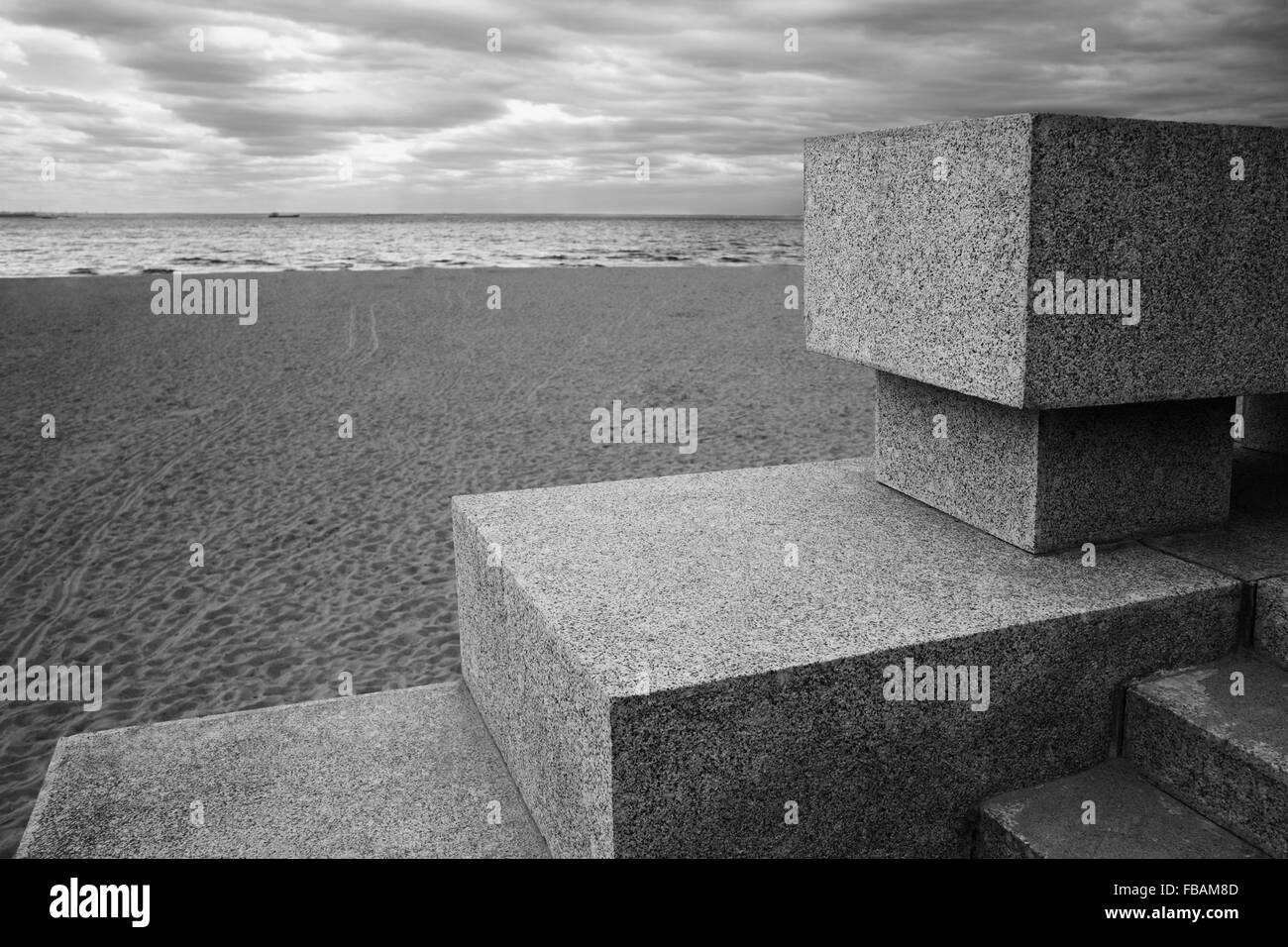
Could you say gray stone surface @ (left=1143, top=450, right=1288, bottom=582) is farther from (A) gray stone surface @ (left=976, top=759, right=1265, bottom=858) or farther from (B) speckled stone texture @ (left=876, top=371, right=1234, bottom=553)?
(A) gray stone surface @ (left=976, top=759, right=1265, bottom=858)

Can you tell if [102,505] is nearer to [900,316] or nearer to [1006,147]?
[900,316]

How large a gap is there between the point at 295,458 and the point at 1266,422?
8488 millimetres

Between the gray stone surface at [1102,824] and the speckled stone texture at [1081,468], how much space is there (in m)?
0.85

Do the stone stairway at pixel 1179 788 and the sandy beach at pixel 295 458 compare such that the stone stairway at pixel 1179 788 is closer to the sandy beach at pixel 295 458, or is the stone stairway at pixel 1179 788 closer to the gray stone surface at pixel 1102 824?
the gray stone surface at pixel 1102 824

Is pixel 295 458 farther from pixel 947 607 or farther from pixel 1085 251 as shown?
pixel 1085 251

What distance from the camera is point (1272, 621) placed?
127 inches

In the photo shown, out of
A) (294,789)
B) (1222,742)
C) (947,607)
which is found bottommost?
(294,789)

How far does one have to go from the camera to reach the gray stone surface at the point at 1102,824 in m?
2.72

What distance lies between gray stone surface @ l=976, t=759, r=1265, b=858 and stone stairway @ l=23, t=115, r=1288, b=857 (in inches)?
0.4

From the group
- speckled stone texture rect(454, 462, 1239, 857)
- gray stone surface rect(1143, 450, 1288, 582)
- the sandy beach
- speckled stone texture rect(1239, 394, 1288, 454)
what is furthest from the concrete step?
the sandy beach

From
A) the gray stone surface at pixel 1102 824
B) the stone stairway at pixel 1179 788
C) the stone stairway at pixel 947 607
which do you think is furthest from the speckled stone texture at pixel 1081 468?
the gray stone surface at pixel 1102 824

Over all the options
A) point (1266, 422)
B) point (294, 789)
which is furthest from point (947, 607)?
point (1266, 422)

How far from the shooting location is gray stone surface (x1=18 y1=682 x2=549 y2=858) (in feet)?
10.6
